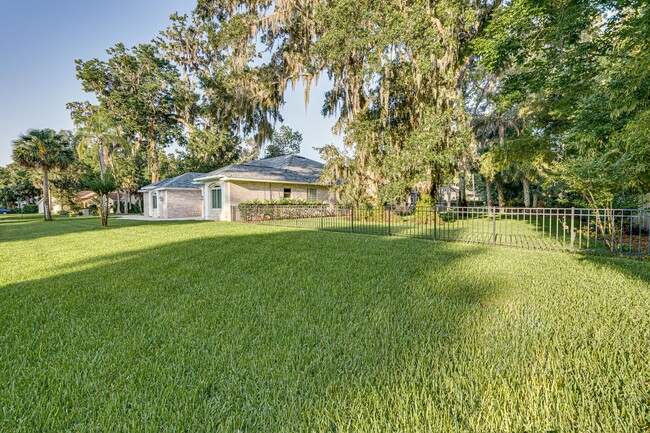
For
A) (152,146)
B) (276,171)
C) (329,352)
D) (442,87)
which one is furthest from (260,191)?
(329,352)

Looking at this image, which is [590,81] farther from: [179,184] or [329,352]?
[179,184]

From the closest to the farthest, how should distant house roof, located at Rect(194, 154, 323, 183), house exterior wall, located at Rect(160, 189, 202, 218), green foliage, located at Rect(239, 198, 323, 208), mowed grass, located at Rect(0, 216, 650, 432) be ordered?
1. mowed grass, located at Rect(0, 216, 650, 432)
2. green foliage, located at Rect(239, 198, 323, 208)
3. distant house roof, located at Rect(194, 154, 323, 183)
4. house exterior wall, located at Rect(160, 189, 202, 218)

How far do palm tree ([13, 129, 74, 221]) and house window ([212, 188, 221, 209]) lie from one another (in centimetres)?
1296

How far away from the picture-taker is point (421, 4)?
12.5 m

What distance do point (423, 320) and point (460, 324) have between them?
12.9 inches

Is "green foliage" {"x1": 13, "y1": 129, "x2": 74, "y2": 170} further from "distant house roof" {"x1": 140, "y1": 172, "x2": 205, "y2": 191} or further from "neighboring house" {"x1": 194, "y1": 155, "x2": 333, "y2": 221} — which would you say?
"neighboring house" {"x1": 194, "y1": 155, "x2": 333, "y2": 221}

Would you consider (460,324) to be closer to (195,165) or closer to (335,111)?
(335,111)

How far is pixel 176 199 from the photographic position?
23.4 meters

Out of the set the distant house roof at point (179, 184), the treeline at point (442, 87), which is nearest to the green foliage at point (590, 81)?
the treeline at point (442, 87)

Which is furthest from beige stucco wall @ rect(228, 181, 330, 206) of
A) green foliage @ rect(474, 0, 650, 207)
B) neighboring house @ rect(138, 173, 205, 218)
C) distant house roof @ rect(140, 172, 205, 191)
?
green foliage @ rect(474, 0, 650, 207)

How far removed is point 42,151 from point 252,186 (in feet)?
53.9

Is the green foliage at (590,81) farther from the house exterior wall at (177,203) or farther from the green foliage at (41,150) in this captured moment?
the green foliage at (41,150)

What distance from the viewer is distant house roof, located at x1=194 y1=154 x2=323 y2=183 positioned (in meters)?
19.2

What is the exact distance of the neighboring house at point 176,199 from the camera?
23.0 metres
